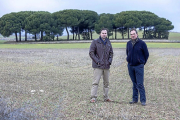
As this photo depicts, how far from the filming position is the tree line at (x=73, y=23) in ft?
260

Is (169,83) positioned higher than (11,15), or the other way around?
(11,15)

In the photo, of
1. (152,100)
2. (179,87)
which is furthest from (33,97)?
(179,87)

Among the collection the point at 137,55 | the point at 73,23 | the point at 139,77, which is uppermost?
the point at 73,23

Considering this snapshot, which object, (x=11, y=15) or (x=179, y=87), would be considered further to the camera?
(x=11, y=15)

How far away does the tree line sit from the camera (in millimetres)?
79125

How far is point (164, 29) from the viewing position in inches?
3492

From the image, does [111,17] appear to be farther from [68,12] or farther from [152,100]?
[152,100]

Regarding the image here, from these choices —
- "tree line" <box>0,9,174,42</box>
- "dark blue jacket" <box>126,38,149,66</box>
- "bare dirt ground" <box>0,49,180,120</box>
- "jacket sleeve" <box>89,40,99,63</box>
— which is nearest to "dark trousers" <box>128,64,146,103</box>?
"dark blue jacket" <box>126,38,149,66</box>

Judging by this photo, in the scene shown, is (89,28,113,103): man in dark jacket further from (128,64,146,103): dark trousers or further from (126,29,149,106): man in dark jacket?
(128,64,146,103): dark trousers

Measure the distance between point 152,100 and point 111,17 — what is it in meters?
87.9

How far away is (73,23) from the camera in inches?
3248

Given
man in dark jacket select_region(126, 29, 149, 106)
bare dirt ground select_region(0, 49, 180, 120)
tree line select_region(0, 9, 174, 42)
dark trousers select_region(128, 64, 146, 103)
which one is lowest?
bare dirt ground select_region(0, 49, 180, 120)

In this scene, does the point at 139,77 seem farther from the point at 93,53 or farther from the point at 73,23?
the point at 73,23

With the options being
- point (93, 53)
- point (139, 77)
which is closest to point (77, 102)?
point (93, 53)
